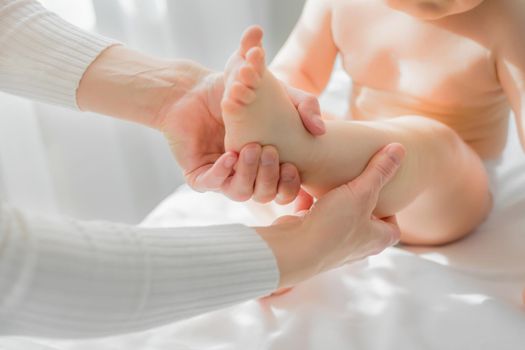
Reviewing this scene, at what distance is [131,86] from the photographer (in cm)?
102

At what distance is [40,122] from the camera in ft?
4.72

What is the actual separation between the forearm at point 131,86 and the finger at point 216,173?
0.13 meters

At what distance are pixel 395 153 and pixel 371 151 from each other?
4 cm

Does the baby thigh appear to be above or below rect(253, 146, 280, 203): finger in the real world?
below

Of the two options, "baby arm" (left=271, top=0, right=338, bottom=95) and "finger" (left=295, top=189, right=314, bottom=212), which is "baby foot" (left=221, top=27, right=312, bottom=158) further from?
"baby arm" (left=271, top=0, right=338, bottom=95)

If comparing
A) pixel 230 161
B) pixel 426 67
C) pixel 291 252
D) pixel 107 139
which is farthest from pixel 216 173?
pixel 107 139

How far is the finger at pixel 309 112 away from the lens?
0.90m

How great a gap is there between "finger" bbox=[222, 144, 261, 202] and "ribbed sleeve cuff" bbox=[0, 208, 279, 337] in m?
0.09

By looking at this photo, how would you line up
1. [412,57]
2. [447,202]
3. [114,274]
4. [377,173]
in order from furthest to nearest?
[412,57]
[447,202]
[377,173]
[114,274]

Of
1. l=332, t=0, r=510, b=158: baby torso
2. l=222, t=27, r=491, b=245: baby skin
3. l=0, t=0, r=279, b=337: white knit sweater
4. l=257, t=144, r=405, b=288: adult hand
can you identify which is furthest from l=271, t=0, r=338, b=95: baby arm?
l=0, t=0, r=279, b=337: white knit sweater

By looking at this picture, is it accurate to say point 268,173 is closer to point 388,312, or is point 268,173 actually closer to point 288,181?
point 288,181

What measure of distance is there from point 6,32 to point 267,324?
0.55 m

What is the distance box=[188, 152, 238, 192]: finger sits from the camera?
34.6 inches

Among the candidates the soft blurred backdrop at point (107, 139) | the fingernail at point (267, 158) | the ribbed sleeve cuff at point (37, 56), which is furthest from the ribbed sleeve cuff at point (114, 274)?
the soft blurred backdrop at point (107, 139)
